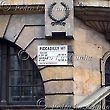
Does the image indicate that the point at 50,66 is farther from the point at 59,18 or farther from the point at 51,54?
the point at 59,18

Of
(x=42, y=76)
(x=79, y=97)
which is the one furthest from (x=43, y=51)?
(x=79, y=97)

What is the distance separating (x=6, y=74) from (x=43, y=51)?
4.62 feet

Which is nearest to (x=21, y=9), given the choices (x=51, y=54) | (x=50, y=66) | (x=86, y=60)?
(x=51, y=54)

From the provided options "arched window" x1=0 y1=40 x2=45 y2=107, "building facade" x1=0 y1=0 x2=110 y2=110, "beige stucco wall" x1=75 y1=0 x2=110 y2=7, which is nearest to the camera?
"building facade" x1=0 y1=0 x2=110 y2=110

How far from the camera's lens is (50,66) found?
15.8m


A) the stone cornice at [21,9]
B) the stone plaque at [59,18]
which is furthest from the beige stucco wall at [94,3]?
the stone cornice at [21,9]

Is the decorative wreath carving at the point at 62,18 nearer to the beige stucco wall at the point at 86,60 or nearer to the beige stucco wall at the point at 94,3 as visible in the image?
the beige stucco wall at the point at 94,3

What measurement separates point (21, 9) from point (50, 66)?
1957 millimetres

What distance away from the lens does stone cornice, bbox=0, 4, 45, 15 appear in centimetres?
1598

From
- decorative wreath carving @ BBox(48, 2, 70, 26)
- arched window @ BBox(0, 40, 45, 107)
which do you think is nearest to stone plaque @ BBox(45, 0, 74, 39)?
decorative wreath carving @ BBox(48, 2, 70, 26)

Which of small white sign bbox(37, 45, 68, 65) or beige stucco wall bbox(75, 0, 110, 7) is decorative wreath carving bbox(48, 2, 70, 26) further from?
small white sign bbox(37, 45, 68, 65)

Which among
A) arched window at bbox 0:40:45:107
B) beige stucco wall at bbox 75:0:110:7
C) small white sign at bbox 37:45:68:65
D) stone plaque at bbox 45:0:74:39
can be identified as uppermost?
beige stucco wall at bbox 75:0:110:7

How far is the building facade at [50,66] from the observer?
15.7 metres

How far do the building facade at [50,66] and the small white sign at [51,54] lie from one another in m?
0.09
